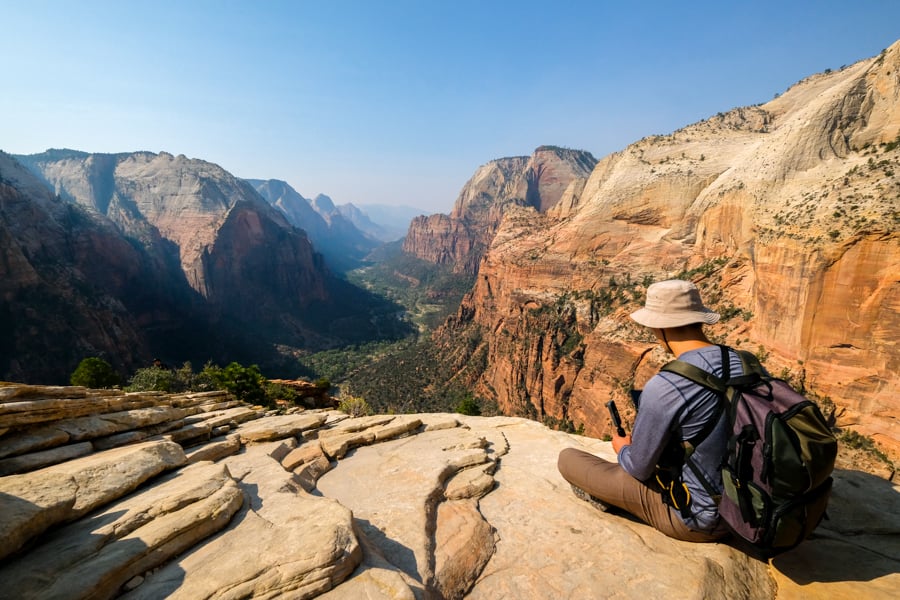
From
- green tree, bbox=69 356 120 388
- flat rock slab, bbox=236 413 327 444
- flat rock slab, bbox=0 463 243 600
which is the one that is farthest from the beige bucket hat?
green tree, bbox=69 356 120 388

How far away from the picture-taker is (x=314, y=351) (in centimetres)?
8388

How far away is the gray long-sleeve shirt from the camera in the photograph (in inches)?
110

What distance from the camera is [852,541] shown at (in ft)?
11.9

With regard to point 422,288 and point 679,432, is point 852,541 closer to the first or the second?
point 679,432

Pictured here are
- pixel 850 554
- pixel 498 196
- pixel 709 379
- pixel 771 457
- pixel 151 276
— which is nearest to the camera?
pixel 771 457

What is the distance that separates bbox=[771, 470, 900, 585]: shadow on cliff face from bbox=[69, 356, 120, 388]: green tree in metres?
35.2

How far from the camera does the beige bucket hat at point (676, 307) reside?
3115 mm

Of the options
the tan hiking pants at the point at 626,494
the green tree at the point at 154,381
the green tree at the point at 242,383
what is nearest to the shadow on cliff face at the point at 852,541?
the tan hiking pants at the point at 626,494

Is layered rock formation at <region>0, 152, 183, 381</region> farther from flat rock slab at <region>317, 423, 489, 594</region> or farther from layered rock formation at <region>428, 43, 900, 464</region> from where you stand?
flat rock slab at <region>317, 423, 489, 594</region>

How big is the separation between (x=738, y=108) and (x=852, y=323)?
131 feet

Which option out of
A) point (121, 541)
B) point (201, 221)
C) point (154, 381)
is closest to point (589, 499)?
point (121, 541)

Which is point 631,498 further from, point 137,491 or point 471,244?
point 471,244

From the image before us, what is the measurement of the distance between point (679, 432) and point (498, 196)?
19037 centimetres

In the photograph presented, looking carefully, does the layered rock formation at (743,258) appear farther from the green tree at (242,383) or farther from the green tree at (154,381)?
the green tree at (154,381)
